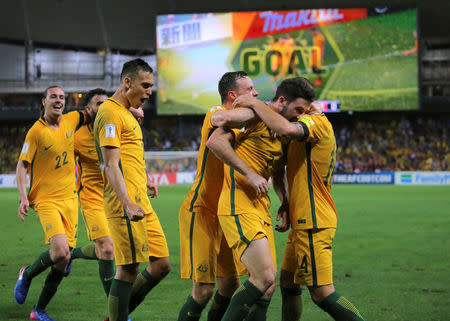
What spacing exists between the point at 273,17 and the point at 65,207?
33760 millimetres

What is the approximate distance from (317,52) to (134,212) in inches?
1386

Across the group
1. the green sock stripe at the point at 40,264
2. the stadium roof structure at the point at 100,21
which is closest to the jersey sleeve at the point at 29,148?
the green sock stripe at the point at 40,264

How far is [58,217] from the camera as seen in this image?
680 centimetres

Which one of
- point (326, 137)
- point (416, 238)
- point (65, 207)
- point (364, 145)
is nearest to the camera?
point (326, 137)

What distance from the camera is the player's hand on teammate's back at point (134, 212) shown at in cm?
474

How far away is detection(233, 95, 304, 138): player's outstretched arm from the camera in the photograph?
15.1 ft

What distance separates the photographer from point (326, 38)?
1522 inches

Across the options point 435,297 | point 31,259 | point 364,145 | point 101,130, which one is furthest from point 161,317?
point 364,145

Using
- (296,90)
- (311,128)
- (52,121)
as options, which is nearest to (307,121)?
(311,128)

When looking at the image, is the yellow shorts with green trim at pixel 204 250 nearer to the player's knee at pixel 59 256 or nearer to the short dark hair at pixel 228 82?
the short dark hair at pixel 228 82

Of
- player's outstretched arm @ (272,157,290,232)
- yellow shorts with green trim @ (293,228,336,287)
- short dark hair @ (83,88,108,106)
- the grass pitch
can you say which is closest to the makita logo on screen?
the grass pitch

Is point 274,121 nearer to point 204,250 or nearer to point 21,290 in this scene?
point 204,250

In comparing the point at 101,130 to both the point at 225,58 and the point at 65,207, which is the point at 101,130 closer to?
the point at 65,207

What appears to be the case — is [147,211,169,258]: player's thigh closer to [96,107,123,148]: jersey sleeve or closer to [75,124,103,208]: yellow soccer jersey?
[96,107,123,148]: jersey sleeve
